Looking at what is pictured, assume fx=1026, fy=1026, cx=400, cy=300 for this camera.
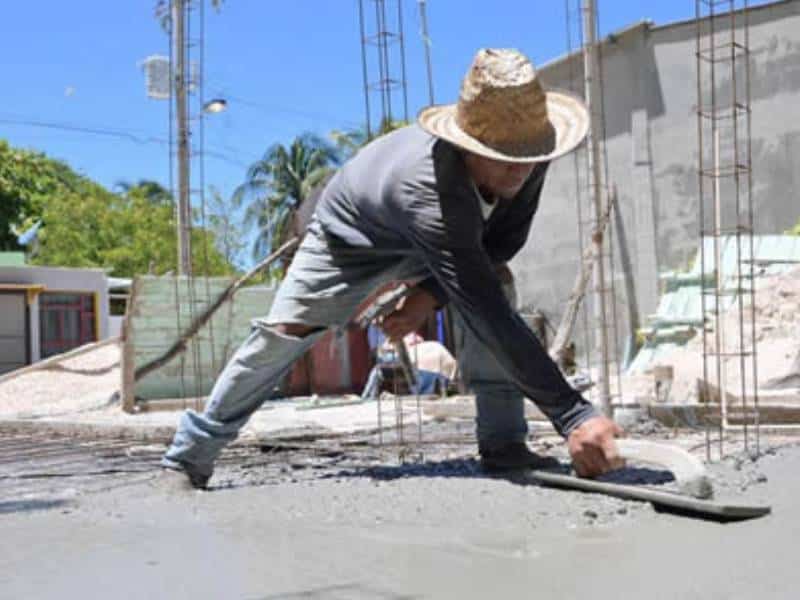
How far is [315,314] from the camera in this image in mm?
3314

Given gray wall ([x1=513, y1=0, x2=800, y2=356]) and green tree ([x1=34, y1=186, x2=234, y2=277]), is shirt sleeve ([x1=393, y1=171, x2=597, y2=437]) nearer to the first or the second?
gray wall ([x1=513, y1=0, x2=800, y2=356])

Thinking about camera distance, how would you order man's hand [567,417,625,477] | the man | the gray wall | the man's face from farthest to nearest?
the gray wall → the man's face → the man → man's hand [567,417,625,477]

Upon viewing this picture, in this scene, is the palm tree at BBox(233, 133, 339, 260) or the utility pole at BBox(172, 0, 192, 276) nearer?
the utility pole at BBox(172, 0, 192, 276)

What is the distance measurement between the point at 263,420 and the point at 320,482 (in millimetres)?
3972

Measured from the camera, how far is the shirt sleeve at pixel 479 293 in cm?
276

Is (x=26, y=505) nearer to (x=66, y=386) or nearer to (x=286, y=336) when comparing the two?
(x=286, y=336)

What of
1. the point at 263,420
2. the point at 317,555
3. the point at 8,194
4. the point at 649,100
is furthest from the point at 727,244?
the point at 8,194

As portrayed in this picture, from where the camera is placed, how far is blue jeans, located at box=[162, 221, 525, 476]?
129 inches

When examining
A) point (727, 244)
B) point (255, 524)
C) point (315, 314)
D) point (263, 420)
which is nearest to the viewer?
point (255, 524)

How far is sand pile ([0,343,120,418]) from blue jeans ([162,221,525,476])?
753 centimetres

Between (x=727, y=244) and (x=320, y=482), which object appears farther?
(x=727, y=244)

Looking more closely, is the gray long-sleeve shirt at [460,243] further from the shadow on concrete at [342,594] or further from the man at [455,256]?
the shadow on concrete at [342,594]

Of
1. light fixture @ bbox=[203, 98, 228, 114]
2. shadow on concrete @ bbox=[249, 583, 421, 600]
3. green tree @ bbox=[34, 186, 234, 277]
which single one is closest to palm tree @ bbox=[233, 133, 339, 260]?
green tree @ bbox=[34, 186, 234, 277]

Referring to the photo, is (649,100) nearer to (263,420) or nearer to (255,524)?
(263,420)
